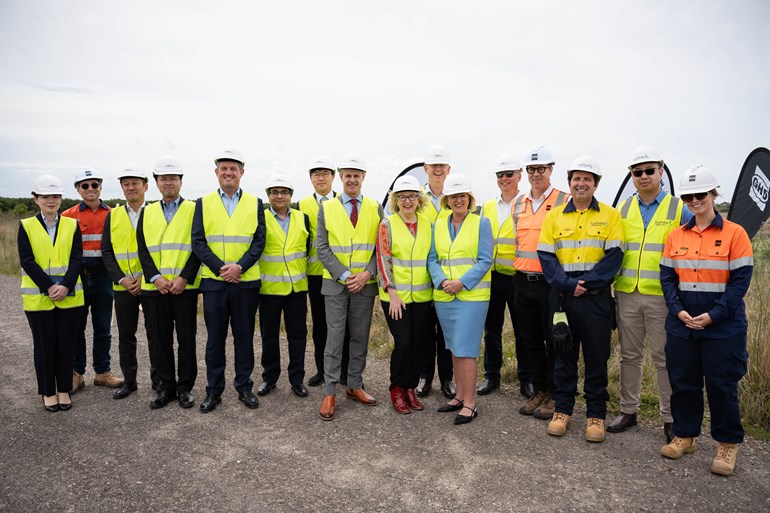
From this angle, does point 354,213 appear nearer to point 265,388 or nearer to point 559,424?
point 265,388

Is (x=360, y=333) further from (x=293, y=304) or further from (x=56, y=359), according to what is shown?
(x=56, y=359)

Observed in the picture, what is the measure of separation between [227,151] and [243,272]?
4.35 ft

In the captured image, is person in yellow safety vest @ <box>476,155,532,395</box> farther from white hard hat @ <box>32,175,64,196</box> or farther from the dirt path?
white hard hat @ <box>32,175,64,196</box>

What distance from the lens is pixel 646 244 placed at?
15.5 feet

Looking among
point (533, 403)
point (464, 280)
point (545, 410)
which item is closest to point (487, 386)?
point (533, 403)

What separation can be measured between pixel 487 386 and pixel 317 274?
7.98 ft

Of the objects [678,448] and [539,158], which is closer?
[678,448]

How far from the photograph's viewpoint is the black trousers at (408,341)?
5359 millimetres

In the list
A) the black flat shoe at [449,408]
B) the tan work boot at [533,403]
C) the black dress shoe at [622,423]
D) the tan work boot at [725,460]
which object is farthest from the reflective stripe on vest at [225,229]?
the tan work boot at [725,460]

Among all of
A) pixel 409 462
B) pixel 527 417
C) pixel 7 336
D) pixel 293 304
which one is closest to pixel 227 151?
pixel 293 304

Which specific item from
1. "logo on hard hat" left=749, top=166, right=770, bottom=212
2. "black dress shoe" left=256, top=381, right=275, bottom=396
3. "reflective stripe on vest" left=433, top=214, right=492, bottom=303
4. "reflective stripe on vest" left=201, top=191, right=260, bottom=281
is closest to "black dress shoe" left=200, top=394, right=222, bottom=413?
"black dress shoe" left=256, top=381, right=275, bottom=396

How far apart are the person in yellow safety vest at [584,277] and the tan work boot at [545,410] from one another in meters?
0.24

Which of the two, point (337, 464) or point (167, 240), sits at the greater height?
point (167, 240)

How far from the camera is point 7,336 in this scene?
8539 millimetres
